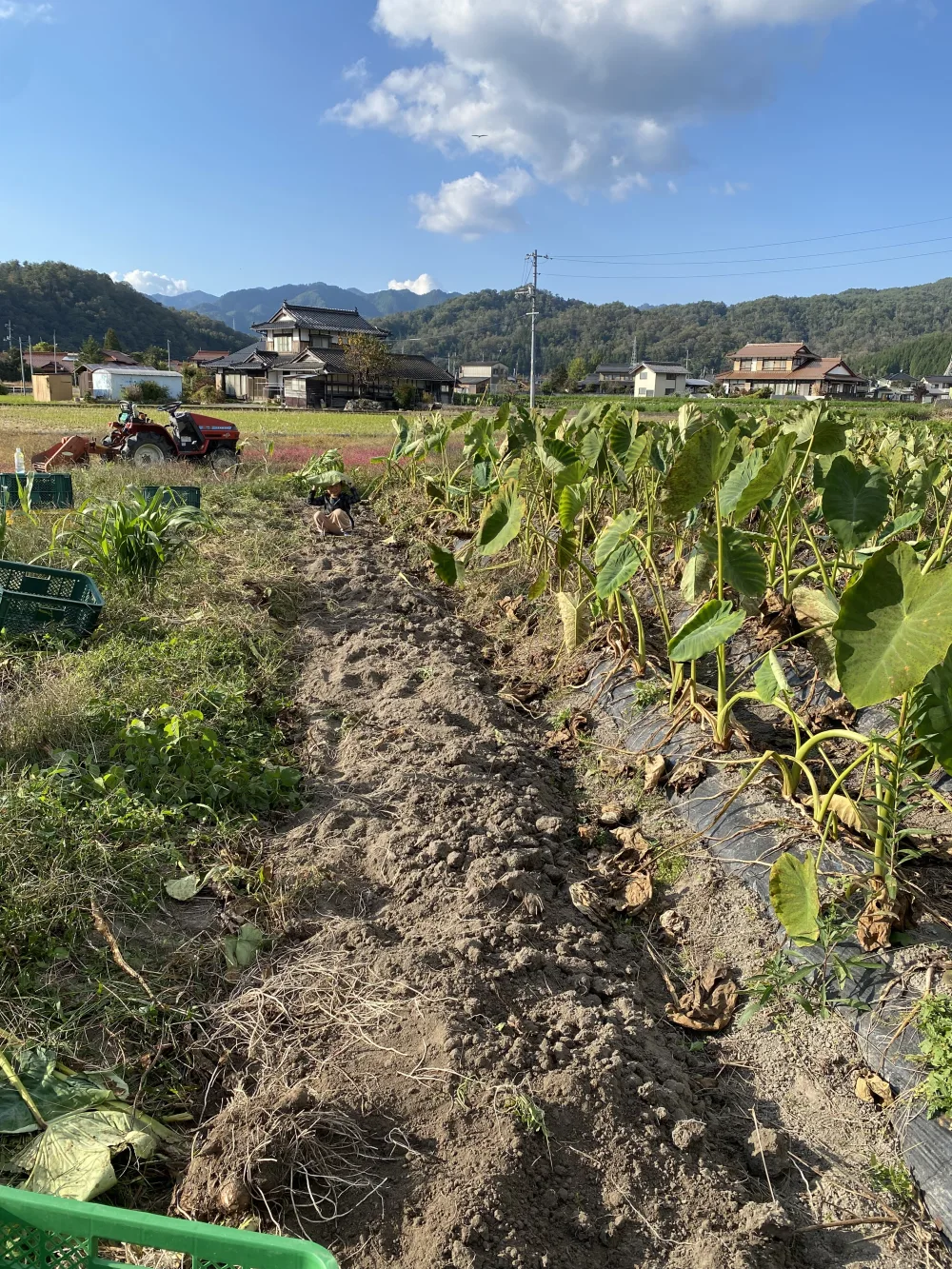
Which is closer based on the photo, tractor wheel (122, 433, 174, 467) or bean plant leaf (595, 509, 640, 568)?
bean plant leaf (595, 509, 640, 568)

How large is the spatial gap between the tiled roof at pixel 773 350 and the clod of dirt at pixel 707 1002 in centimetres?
6772

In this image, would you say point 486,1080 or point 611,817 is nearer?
point 486,1080

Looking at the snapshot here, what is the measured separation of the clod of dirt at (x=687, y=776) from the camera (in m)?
3.24

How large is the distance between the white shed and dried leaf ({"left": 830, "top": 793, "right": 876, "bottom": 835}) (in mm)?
39128

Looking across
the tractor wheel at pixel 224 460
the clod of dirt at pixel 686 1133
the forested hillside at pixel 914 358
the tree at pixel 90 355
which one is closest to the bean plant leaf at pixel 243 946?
the clod of dirt at pixel 686 1133

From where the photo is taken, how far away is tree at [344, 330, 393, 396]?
37844 millimetres

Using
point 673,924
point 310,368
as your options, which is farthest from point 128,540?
point 310,368

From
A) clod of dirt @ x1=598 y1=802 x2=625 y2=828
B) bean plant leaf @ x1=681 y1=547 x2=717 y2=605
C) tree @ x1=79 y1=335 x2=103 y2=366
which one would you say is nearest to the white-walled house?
tree @ x1=79 y1=335 x2=103 y2=366

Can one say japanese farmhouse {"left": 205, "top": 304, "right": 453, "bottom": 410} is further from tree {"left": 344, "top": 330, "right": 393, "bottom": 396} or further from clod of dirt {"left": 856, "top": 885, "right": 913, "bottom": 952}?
clod of dirt {"left": 856, "top": 885, "right": 913, "bottom": 952}

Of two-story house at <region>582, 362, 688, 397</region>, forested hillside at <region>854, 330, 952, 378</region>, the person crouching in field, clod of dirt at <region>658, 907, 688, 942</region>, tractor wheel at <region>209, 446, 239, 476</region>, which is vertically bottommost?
clod of dirt at <region>658, 907, 688, 942</region>

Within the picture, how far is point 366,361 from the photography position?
37844mm

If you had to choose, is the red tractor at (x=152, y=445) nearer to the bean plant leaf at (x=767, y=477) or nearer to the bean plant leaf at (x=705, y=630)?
the bean plant leaf at (x=767, y=477)

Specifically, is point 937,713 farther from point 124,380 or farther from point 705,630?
point 124,380

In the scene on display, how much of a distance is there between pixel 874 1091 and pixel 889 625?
44.6 inches
